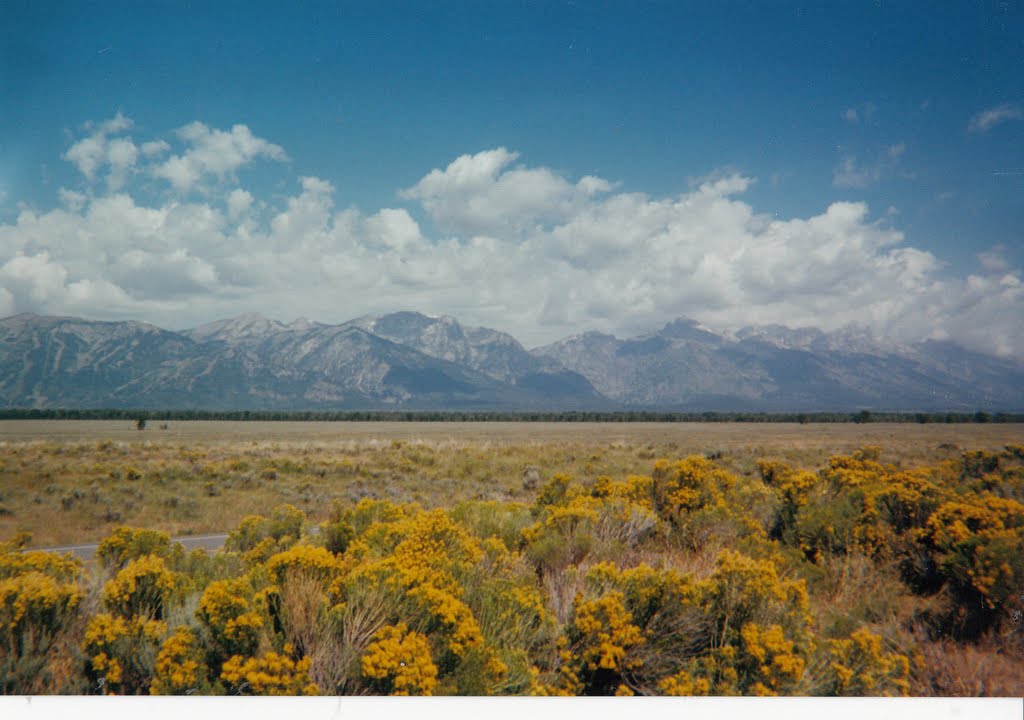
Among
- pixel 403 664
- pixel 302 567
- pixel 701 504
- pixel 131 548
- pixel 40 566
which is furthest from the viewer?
pixel 701 504

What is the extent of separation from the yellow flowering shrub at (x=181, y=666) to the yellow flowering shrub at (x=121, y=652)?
242mm

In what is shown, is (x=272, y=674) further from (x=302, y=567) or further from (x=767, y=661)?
(x=767, y=661)

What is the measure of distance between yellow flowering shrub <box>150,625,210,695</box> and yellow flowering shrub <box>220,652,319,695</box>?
153 mm

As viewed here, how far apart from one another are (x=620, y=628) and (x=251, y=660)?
1.96m

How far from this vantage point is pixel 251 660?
2432 mm

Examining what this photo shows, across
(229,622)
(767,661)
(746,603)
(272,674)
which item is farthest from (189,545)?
(767,661)

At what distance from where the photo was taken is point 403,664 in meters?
2.44

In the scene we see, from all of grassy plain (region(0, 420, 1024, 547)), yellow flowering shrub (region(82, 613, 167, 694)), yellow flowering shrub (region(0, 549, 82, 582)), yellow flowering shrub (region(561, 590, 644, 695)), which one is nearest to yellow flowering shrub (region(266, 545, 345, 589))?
yellow flowering shrub (region(82, 613, 167, 694))

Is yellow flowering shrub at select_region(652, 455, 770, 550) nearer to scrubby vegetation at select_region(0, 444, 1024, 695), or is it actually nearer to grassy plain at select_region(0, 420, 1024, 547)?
scrubby vegetation at select_region(0, 444, 1024, 695)

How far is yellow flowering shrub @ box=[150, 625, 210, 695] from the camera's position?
8.52 feet

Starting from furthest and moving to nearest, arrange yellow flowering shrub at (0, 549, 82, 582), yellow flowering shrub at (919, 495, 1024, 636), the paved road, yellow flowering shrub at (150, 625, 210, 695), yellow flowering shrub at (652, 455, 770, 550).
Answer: the paved road < yellow flowering shrub at (652, 455, 770, 550) < yellow flowering shrub at (919, 495, 1024, 636) < yellow flowering shrub at (0, 549, 82, 582) < yellow flowering shrub at (150, 625, 210, 695)

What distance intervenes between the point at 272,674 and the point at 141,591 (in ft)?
4.57

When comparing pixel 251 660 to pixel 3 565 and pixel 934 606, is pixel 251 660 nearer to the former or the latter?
pixel 3 565
